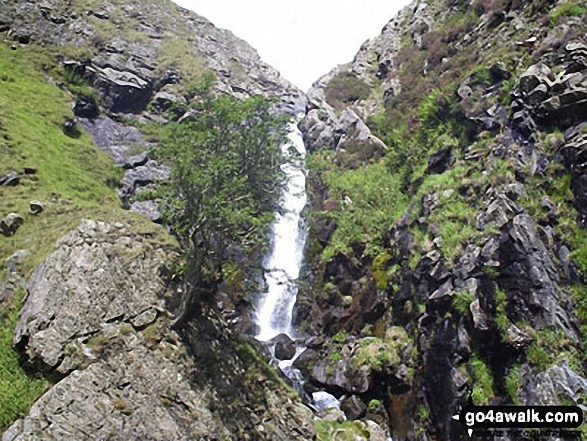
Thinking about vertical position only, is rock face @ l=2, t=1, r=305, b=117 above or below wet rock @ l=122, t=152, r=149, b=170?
above

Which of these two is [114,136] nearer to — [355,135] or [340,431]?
[355,135]

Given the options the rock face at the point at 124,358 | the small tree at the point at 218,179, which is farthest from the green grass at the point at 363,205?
the rock face at the point at 124,358

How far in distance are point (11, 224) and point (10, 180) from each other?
16.3ft

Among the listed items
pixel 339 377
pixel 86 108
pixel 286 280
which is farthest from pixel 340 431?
pixel 86 108

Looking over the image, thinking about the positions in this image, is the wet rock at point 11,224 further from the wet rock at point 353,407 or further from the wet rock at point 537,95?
the wet rock at point 537,95

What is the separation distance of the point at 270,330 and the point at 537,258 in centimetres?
1428

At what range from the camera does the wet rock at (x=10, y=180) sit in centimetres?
1916

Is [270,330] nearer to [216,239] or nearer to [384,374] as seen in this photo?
[384,374]

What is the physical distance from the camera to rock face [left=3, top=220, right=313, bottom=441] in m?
10.2

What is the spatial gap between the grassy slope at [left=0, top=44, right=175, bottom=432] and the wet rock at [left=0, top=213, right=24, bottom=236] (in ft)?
0.78

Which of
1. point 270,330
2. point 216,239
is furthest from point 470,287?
point 270,330

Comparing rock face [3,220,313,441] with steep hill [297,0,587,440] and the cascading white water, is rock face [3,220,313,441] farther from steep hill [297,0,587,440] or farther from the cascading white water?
the cascading white water

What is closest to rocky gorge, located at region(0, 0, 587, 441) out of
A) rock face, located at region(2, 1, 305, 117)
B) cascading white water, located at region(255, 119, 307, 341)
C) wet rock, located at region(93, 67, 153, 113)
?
cascading white water, located at region(255, 119, 307, 341)

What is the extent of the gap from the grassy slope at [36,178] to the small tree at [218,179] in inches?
177
